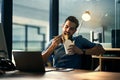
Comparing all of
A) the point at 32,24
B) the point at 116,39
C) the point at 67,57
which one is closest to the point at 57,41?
the point at 67,57

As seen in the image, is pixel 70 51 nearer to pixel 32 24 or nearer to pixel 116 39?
pixel 116 39

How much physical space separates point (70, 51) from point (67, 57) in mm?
174

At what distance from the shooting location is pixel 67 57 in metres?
2.79

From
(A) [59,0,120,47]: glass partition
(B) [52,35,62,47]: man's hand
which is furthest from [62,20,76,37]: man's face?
(A) [59,0,120,47]: glass partition

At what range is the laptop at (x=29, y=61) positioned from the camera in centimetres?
202

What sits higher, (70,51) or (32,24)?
(32,24)

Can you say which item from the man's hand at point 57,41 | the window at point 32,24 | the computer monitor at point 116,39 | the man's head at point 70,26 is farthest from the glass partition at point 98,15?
the man's hand at point 57,41

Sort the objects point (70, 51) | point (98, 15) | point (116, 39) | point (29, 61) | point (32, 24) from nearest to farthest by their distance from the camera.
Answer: point (29, 61) → point (70, 51) → point (116, 39) → point (98, 15) → point (32, 24)

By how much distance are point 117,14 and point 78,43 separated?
1901mm

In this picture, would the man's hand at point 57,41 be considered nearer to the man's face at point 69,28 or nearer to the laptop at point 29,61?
the man's face at point 69,28

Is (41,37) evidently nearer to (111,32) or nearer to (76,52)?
(111,32)

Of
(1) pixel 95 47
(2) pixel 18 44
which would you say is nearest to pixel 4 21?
(2) pixel 18 44

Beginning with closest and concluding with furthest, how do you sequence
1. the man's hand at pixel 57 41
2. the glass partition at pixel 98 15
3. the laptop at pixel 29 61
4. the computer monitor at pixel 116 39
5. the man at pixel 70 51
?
the laptop at pixel 29 61 < the man at pixel 70 51 < the man's hand at pixel 57 41 < the computer monitor at pixel 116 39 < the glass partition at pixel 98 15

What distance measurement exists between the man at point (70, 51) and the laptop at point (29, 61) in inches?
24.5
